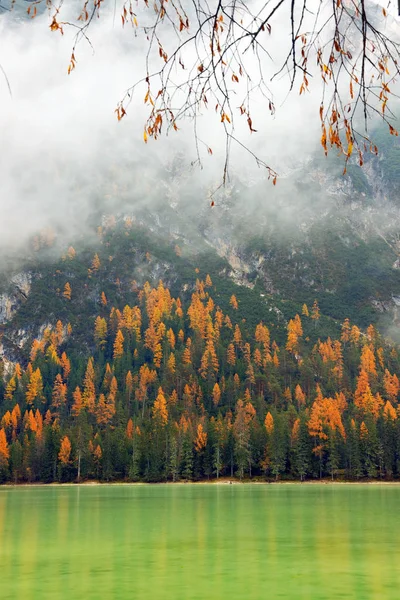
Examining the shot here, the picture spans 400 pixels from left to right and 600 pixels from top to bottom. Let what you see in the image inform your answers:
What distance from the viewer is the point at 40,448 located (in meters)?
140

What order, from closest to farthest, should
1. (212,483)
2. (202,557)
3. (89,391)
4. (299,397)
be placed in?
(202,557) → (212,483) → (299,397) → (89,391)

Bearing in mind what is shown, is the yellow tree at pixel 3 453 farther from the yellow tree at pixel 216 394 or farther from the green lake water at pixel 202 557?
the green lake water at pixel 202 557

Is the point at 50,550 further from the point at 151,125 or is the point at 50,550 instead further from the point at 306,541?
the point at 151,125

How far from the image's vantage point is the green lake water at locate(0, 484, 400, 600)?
18844mm

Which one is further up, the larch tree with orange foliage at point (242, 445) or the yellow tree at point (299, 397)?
the yellow tree at point (299, 397)

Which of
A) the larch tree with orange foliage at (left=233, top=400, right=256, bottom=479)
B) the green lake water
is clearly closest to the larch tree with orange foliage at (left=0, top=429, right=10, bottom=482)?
the larch tree with orange foliage at (left=233, top=400, right=256, bottom=479)

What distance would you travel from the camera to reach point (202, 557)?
2530 cm

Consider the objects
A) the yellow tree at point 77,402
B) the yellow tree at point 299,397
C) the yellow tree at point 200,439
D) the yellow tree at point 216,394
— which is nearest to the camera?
the yellow tree at point 200,439

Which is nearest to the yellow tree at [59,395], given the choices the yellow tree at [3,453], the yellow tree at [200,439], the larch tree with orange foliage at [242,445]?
the yellow tree at [3,453]

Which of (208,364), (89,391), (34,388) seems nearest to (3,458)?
(89,391)

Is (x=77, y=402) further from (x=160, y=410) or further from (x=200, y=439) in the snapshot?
(x=200, y=439)

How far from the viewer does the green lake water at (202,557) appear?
1884 cm

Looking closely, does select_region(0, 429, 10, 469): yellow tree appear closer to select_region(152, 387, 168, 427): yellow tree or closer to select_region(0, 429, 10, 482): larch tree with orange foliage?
select_region(0, 429, 10, 482): larch tree with orange foliage

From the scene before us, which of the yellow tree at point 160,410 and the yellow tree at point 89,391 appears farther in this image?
the yellow tree at point 89,391
